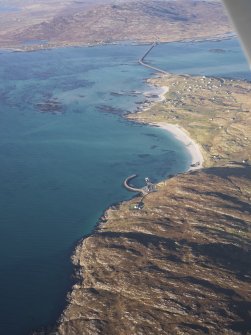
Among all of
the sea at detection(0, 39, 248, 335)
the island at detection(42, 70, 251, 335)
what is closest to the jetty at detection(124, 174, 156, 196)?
the sea at detection(0, 39, 248, 335)

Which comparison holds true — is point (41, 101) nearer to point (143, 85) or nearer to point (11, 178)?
point (143, 85)

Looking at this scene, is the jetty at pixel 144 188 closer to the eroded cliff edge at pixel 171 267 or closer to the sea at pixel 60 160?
the sea at pixel 60 160

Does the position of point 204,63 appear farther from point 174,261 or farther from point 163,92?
point 174,261

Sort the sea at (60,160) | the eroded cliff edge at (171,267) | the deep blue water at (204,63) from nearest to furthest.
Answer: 1. the eroded cliff edge at (171,267)
2. the sea at (60,160)
3. the deep blue water at (204,63)

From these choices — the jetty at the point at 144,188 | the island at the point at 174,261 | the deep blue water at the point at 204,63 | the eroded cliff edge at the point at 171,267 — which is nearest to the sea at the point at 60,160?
the deep blue water at the point at 204,63

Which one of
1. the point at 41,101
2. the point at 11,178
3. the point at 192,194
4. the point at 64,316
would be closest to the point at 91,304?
the point at 64,316

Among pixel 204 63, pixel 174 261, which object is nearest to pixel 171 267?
pixel 174 261
